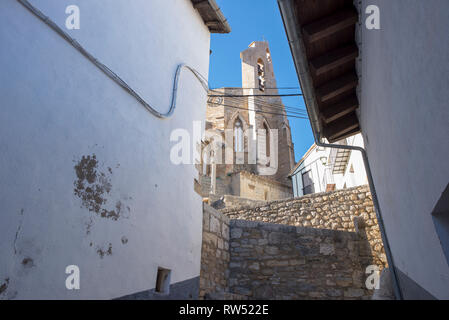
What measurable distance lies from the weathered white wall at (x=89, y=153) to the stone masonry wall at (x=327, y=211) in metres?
3.16

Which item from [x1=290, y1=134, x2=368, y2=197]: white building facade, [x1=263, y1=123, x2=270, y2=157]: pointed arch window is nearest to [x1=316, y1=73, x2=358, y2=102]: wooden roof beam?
[x1=290, y1=134, x2=368, y2=197]: white building facade

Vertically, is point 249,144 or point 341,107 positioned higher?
point 249,144

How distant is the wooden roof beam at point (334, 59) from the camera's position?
131 inches

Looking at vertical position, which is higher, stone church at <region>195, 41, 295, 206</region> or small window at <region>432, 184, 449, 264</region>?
stone church at <region>195, 41, 295, 206</region>

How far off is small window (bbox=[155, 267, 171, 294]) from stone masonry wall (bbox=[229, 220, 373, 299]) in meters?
2.03

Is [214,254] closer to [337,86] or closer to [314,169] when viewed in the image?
[337,86]

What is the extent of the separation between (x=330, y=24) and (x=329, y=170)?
12234 mm

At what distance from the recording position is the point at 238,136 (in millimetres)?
20609

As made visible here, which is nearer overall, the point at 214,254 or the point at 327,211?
the point at 214,254

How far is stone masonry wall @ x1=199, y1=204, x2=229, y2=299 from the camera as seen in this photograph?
459 cm

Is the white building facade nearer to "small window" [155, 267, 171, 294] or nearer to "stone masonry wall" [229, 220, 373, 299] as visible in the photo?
"stone masonry wall" [229, 220, 373, 299]

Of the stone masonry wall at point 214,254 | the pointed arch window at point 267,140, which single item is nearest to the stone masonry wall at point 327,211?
the stone masonry wall at point 214,254

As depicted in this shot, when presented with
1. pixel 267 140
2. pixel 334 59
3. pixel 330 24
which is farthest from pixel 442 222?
pixel 267 140
